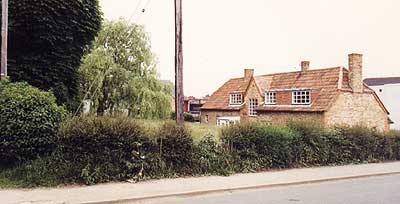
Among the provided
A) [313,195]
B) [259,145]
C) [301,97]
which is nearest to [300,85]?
[301,97]

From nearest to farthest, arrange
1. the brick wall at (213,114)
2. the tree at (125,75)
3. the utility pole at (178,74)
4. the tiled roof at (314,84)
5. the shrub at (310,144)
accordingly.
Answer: the utility pole at (178,74)
the shrub at (310,144)
the tree at (125,75)
the tiled roof at (314,84)
the brick wall at (213,114)

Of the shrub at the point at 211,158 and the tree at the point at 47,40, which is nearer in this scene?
the shrub at the point at 211,158

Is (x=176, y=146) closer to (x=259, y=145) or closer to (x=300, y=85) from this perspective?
(x=259, y=145)

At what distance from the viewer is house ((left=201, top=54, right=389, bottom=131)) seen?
3241cm

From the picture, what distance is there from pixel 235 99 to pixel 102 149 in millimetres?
35327

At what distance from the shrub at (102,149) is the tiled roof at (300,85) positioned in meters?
22.6

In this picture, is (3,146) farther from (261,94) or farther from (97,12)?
(261,94)

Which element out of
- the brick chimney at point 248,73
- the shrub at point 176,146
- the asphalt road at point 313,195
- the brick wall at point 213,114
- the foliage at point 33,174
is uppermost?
the brick chimney at point 248,73

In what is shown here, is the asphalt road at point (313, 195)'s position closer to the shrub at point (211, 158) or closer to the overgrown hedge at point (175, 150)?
the shrub at point (211, 158)

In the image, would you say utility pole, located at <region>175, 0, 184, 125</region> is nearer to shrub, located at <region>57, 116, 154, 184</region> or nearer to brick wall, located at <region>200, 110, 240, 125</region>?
shrub, located at <region>57, 116, 154, 184</region>

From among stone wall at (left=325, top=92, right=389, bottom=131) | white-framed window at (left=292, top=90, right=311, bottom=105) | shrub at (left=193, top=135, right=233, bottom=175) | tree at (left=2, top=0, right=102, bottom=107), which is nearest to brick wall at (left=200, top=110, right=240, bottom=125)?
white-framed window at (left=292, top=90, right=311, bottom=105)

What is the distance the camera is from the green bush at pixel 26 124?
36.8ft

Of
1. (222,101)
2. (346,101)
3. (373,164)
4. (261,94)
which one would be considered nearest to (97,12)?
(373,164)

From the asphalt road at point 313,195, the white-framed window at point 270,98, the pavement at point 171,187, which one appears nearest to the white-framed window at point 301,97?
the white-framed window at point 270,98
